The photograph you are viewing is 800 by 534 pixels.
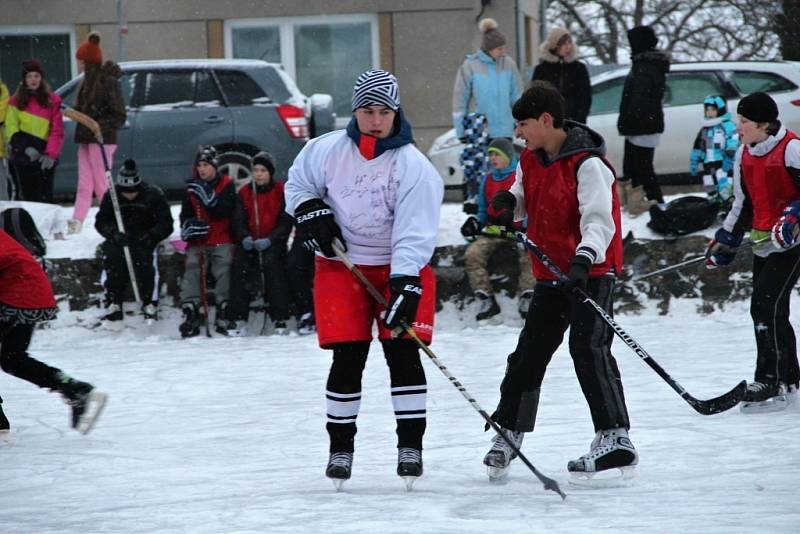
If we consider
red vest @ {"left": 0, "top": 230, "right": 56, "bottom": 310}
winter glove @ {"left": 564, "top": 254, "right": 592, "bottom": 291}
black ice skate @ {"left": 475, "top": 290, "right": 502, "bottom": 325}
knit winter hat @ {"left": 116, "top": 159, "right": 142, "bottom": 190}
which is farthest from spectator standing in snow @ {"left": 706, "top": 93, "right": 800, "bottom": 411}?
knit winter hat @ {"left": 116, "top": 159, "right": 142, "bottom": 190}

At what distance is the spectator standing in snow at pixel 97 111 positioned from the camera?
11.5 meters

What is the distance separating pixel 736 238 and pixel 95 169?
6330mm

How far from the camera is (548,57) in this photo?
10.9 metres

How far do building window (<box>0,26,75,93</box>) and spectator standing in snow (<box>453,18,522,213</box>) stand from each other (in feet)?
31.2

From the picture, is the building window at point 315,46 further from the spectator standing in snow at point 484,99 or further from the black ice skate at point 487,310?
the black ice skate at point 487,310

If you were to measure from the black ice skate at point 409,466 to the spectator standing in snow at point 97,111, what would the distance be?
269 inches

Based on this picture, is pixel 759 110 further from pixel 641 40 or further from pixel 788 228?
pixel 641 40

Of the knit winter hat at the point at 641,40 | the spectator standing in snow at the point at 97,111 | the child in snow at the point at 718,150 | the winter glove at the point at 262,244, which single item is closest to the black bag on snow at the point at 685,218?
the child in snow at the point at 718,150

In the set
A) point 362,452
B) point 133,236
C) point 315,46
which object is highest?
point 315,46

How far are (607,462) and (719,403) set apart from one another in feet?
3.87

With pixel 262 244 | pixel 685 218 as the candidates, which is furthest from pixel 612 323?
pixel 685 218

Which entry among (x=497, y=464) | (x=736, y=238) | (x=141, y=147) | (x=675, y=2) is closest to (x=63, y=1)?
(x=141, y=147)

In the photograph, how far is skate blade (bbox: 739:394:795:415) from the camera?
6754mm

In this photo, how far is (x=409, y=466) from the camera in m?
5.18
